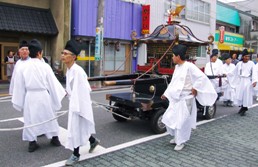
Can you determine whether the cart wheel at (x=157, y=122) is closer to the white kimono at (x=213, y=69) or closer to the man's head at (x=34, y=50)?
the man's head at (x=34, y=50)

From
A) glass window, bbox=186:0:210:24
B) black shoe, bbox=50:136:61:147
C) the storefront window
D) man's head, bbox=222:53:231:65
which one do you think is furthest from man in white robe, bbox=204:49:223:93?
glass window, bbox=186:0:210:24

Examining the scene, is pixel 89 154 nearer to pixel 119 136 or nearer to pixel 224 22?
pixel 119 136

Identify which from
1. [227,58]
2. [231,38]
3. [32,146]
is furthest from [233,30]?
[32,146]

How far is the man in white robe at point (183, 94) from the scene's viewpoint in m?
4.94

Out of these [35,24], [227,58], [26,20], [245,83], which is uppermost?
[26,20]

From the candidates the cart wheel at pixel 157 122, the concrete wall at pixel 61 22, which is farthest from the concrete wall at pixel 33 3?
the cart wheel at pixel 157 122

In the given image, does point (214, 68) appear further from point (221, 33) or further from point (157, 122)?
point (221, 33)

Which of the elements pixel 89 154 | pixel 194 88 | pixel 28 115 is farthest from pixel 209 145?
pixel 28 115

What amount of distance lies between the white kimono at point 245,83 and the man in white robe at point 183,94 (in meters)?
3.33

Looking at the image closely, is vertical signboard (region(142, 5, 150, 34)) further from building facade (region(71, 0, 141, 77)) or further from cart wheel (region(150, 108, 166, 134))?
cart wheel (region(150, 108, 166, 134))

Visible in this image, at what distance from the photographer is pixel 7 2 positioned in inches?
549

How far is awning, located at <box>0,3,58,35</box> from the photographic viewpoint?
44.0ft

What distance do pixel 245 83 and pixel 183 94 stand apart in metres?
3.90

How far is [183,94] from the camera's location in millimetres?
5000
